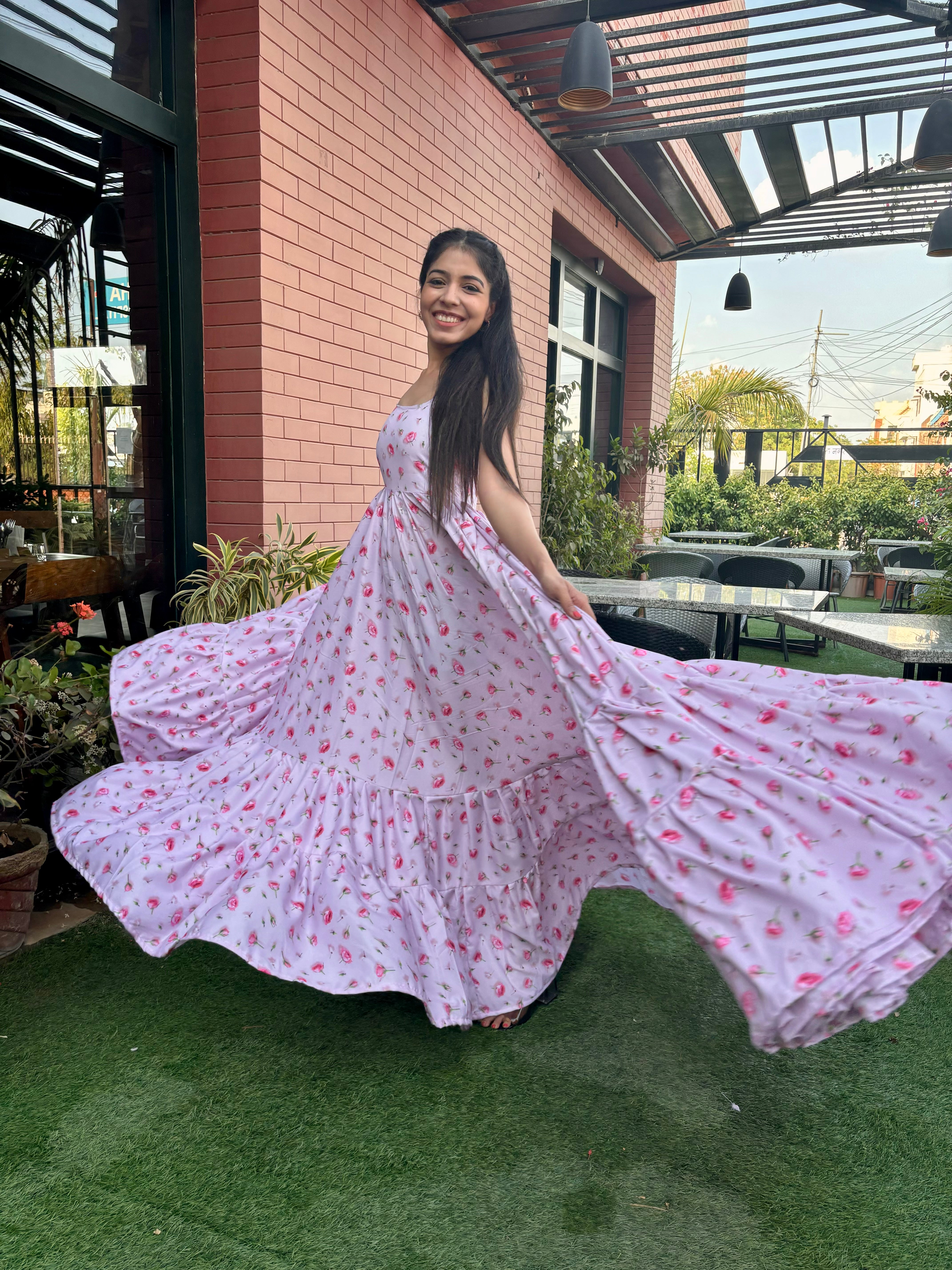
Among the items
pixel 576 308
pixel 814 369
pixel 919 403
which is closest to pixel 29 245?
pixel 576 308

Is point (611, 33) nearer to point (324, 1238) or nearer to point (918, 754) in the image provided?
point (918, 754)

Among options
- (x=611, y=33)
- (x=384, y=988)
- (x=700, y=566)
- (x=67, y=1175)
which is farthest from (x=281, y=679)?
(x=700, y=566)

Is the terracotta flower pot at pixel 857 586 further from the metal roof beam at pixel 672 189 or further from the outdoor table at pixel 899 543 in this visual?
the metal roof beam at pixel 672 189

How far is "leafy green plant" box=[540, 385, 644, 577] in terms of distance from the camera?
6730mm

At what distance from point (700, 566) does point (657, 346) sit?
341 cm

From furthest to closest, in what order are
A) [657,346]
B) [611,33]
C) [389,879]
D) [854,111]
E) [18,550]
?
[657,346]
[854,111]
[611,33]
[18,550]
[389,879]

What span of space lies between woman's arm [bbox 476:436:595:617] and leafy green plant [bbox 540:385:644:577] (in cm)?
450

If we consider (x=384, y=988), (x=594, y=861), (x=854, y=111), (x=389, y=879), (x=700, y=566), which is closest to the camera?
(x=384, y=988)

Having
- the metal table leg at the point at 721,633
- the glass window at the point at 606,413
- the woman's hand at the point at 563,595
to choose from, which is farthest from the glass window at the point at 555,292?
the woman's hand at the point at 563,595

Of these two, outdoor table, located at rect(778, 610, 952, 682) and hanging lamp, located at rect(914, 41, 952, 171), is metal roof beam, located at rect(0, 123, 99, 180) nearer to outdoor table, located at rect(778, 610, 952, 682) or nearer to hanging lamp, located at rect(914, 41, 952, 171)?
outdoor table, located at rect(778, 610, 952, 682)

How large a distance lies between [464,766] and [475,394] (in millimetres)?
852

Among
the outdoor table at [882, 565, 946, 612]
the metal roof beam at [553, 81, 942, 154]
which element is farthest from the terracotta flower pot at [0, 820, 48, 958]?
the metal roof beam at [553, 81, 942, 154]

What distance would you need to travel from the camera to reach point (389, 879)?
191 cm

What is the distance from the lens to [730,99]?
5266 millimetres
